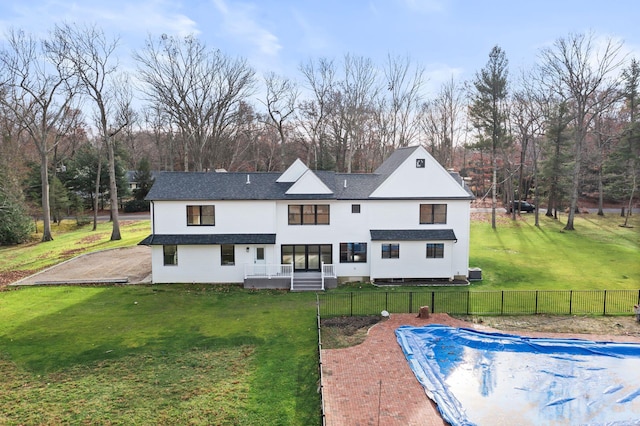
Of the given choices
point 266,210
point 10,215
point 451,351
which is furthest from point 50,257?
point 451,351

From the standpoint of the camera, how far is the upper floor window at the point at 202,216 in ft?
75.9

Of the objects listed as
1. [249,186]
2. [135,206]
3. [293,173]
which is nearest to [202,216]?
[249,186]

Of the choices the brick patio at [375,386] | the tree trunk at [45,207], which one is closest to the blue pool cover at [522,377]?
the brick patio at [375,386]

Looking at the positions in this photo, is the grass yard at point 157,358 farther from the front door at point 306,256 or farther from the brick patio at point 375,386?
the front door at point 306,256

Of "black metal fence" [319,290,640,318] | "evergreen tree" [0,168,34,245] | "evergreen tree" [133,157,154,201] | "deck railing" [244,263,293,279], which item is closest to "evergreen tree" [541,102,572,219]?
"black metal fence" [319,290,640,318]

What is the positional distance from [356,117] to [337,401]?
41866mm

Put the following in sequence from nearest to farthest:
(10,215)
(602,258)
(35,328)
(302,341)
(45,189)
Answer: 1. (302,341)
2. (35,328)
3. (602,258)
4. (10,215)
5. (45,189)

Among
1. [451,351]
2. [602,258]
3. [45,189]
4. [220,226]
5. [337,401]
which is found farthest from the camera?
[45,189]

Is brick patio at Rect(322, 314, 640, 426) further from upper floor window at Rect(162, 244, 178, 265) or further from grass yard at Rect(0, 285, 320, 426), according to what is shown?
upper floor window at Rect(162, 244, 178, 265)

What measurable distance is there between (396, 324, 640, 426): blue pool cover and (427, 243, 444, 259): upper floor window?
7501mm

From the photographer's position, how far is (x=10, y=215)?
32969mm

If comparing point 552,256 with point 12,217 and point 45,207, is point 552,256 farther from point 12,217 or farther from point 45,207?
point 12,217

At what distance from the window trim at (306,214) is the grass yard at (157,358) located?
465 centimetres

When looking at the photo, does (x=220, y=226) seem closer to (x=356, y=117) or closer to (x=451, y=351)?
(x=451, y=351)
